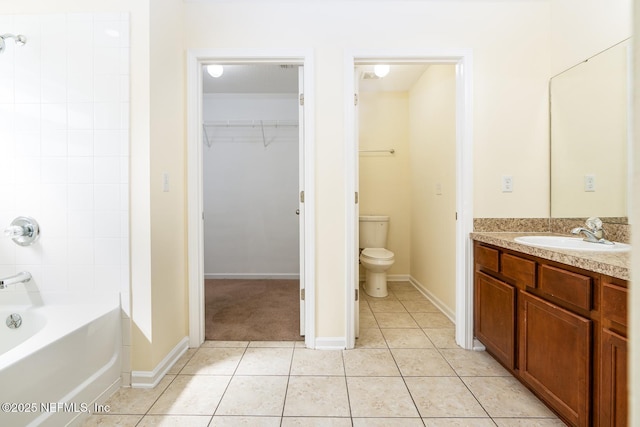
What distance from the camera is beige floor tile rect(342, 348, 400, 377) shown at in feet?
5.75

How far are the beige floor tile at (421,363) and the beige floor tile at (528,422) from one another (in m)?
0.36

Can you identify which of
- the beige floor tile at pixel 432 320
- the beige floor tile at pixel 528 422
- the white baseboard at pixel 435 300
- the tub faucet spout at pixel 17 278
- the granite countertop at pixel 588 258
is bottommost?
the beige floor tile at pixel 528 422

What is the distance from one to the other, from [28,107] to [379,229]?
296 centimetres

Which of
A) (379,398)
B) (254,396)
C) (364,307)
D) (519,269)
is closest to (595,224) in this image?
(519,269)

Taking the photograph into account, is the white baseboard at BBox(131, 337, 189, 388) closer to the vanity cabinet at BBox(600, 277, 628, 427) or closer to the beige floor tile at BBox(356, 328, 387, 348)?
the beige floor tile at BBox(356, 328, 387, 348)

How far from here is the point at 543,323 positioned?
4.63ft

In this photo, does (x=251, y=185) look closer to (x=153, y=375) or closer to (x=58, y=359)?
(x=153, y=375)

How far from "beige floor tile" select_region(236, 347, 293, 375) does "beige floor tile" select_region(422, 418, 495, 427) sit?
0.79 meters

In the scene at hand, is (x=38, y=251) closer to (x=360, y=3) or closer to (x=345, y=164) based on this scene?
(x=345, y=164)

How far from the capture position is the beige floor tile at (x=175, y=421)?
4.41 feet

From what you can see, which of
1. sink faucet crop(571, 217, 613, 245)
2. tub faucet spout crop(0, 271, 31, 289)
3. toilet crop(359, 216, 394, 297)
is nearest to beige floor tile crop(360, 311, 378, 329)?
toilet crop(359, 216, 394, 297)

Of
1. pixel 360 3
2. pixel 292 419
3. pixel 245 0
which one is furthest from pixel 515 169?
pixel 245 0

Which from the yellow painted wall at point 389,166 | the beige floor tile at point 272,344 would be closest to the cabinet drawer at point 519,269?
the beige floor tile at point 272,344

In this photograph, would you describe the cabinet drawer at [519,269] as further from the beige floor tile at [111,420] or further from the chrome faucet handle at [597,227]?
the beige floor tile at [111,420]
